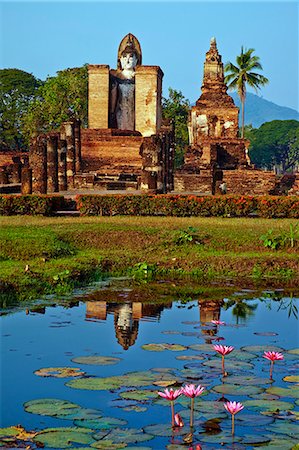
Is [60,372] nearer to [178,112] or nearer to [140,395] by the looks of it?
[140,395]

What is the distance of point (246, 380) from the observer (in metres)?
8.12

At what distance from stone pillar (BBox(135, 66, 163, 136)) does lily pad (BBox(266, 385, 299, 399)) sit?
35.4 metres

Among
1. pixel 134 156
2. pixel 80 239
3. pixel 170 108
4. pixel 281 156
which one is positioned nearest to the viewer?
pixel 80 239

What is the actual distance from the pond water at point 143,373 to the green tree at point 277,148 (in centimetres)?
9950

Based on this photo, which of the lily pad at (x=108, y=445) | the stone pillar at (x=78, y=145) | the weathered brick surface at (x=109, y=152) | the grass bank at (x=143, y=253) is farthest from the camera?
the weathered brick surface at (x=109, y=152)

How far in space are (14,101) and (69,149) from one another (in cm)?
3862

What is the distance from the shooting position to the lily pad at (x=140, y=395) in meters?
7.52

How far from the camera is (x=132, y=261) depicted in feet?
52.2

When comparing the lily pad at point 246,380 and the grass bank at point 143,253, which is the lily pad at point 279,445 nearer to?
the lily pad at point 246,380

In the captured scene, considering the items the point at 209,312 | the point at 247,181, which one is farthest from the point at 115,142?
the point at 209,312

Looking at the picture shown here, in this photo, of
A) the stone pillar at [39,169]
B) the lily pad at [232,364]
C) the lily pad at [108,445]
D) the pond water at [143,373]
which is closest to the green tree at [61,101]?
the stone pillar at [39,169]

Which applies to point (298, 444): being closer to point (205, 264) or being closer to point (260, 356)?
point (260, 356)

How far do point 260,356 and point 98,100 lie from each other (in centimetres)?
3509

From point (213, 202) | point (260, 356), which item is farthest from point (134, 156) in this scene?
point (260, 356)
